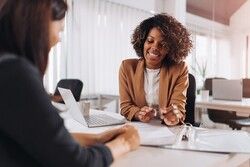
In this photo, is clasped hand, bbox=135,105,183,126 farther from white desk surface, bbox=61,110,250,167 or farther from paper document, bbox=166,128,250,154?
white desk surface, bbox=61,110,250,167

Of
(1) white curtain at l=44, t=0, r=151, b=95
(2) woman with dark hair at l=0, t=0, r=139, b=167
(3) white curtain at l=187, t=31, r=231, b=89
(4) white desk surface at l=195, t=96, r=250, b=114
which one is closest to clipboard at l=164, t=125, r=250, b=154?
(2) woman with dark hair at l=0, t=0, r=139, b=167

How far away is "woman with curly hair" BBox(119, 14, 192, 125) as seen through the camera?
1.74 metres

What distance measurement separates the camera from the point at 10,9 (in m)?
0.65

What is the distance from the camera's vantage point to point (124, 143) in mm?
915

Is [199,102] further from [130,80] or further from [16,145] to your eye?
[16,145]

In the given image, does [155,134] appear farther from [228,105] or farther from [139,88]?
[228,105]

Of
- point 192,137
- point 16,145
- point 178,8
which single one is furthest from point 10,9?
point 178,8

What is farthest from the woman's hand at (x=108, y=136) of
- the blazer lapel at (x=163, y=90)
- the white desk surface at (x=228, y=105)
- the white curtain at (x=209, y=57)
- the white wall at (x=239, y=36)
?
the white wall at (x=239, y=36)

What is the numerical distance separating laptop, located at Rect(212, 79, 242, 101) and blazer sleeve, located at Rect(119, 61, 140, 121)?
1.82 m

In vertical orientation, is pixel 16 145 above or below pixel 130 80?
below

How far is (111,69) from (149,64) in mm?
2418

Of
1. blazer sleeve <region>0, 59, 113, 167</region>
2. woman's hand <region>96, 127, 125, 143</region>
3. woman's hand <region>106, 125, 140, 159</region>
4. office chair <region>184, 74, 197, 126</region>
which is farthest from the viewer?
office chair <region>184, 74, 197, 126</region>

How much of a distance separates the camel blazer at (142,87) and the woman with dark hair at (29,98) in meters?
1.04

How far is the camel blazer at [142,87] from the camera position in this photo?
1.71 meters
